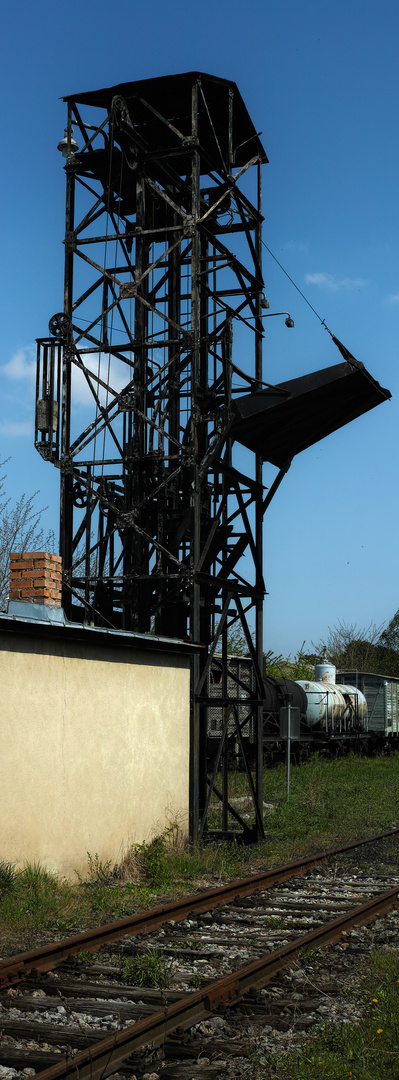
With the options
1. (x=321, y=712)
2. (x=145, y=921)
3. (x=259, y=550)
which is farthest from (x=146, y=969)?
(x=321, y=712)

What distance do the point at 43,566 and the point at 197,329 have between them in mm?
5501

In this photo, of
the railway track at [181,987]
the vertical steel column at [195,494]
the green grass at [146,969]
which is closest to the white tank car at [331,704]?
the vertical steel column at [195,494]

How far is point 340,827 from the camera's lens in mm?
16953

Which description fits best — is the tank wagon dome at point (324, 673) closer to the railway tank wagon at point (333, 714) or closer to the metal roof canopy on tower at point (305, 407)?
the railway tank wagon at point (333, 714)

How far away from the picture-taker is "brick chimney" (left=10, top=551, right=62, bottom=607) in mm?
11633

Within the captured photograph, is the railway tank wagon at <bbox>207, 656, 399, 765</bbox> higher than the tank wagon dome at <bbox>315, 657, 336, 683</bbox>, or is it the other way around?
the tank wagon dome at <bbox>315, 657, 336, 683</bbox>

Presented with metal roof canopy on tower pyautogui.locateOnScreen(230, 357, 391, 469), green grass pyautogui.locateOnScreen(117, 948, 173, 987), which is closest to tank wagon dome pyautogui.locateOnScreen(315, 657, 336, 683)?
metal roof canopy on tower pyautogui.locateOnScreen(230, 357, 391, 469)

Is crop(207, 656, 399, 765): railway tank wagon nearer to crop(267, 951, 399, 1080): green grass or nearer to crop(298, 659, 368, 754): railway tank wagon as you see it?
crop(298, 659, 368, 754): railway tank wagon

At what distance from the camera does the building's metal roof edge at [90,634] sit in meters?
10.2

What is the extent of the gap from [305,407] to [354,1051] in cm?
1120

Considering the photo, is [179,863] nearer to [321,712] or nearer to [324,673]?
[321,712]

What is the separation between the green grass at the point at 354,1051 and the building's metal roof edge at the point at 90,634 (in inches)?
194

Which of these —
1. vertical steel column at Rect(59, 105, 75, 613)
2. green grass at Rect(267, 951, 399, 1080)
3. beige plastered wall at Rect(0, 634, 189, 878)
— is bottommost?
green grass at Rect(267, 951, 399, 1080)

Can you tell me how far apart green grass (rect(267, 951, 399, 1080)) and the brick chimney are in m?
5.99
